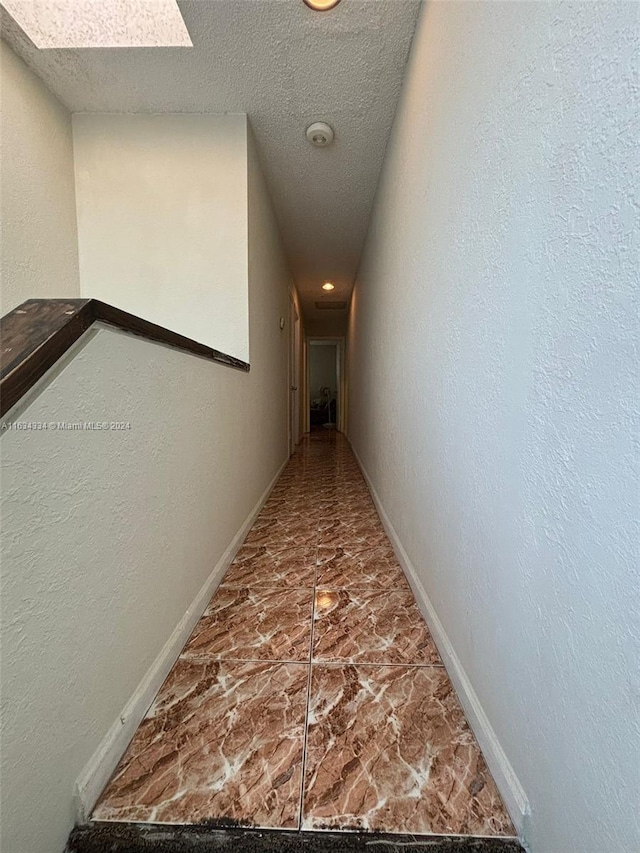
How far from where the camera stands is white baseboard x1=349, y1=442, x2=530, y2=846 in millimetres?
648

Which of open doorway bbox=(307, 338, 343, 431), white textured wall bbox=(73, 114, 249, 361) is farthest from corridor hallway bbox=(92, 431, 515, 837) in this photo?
open doorway bbox=(307, 338, 343, 431)

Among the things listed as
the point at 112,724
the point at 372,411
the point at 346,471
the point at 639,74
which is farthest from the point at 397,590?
the point at 346,471

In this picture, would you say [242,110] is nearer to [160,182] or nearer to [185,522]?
[160,182]

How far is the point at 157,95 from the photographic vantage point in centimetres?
191

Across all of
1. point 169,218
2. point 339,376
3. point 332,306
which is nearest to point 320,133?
point 169,218

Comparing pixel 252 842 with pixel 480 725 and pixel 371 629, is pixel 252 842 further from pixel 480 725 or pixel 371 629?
pixel 371 629

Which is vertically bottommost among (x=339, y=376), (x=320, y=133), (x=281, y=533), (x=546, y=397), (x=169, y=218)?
(x=281, y=533)

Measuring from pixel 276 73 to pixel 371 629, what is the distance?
8.16ft

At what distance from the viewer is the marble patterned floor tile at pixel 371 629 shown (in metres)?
1.08

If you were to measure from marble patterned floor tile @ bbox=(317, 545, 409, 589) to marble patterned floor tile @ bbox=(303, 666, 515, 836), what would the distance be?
475mm

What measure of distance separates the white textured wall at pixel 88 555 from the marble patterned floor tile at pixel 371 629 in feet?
1.56

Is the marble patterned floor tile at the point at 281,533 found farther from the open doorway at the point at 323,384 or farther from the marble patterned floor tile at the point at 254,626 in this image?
the open doorway at the point at 323,384

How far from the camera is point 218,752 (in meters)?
0.80

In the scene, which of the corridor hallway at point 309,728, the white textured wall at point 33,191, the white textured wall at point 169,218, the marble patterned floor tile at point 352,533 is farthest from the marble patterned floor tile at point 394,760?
the white textured wall at point 33,191
